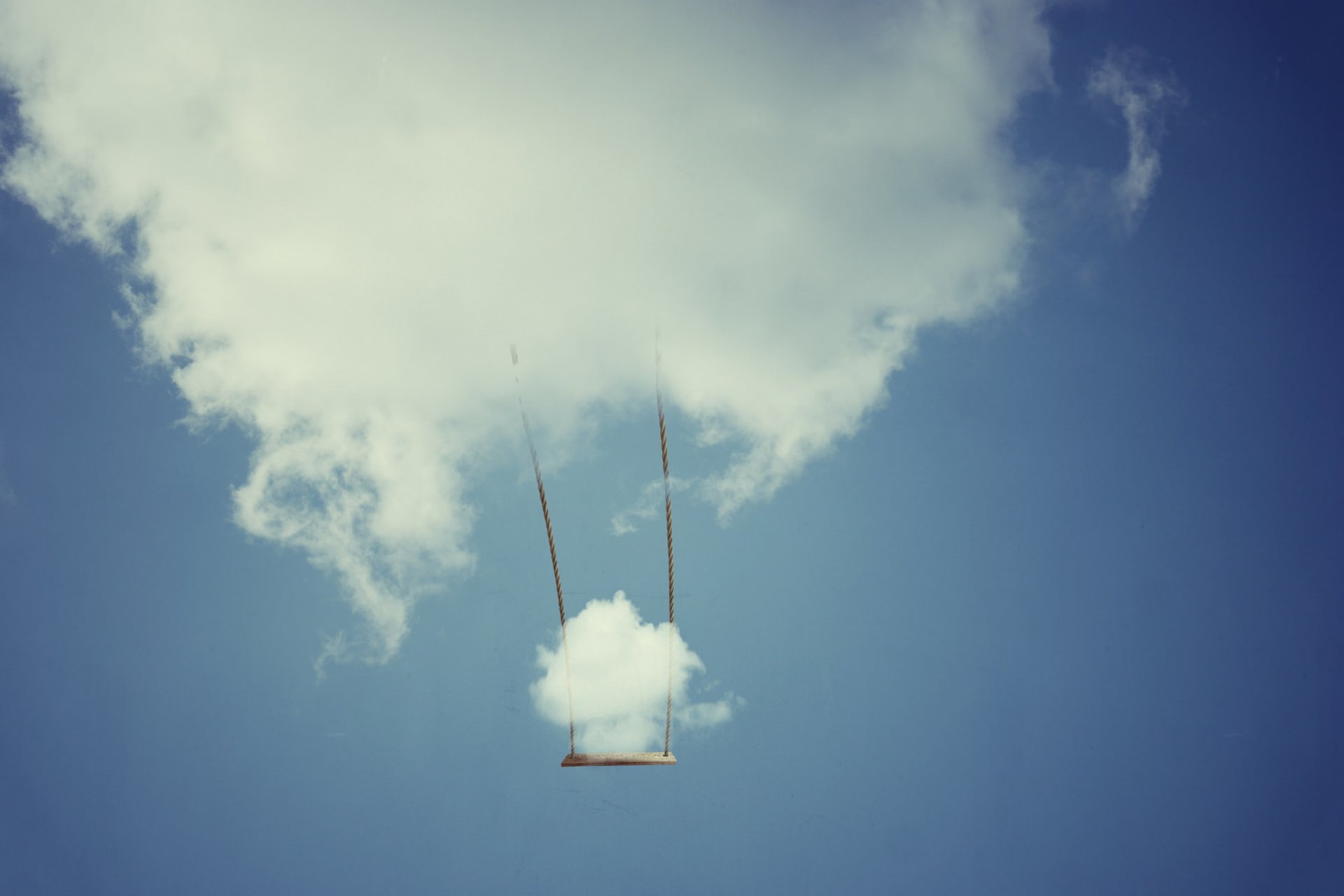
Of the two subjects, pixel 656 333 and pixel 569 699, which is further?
pixel 569 699

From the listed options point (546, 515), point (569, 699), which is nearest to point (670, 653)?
point (569, 699)

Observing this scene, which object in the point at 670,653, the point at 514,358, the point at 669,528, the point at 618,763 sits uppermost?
the point at 514,358

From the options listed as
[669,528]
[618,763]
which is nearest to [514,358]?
[669,528]

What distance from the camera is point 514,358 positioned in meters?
14.8

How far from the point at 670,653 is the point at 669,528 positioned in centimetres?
260

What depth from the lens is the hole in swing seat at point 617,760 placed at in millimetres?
17109

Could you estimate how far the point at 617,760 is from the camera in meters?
17.3

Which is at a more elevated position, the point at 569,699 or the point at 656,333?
the point at 656,333

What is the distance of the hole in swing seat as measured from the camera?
56.1 feet

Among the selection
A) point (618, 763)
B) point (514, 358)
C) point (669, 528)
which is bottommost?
point (618, 763)

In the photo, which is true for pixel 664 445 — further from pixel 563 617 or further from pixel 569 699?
pixel 569 699

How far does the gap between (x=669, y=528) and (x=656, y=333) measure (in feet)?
10.3

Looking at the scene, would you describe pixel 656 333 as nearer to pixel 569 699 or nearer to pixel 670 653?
pixel 670 653

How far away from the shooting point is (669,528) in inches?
599
